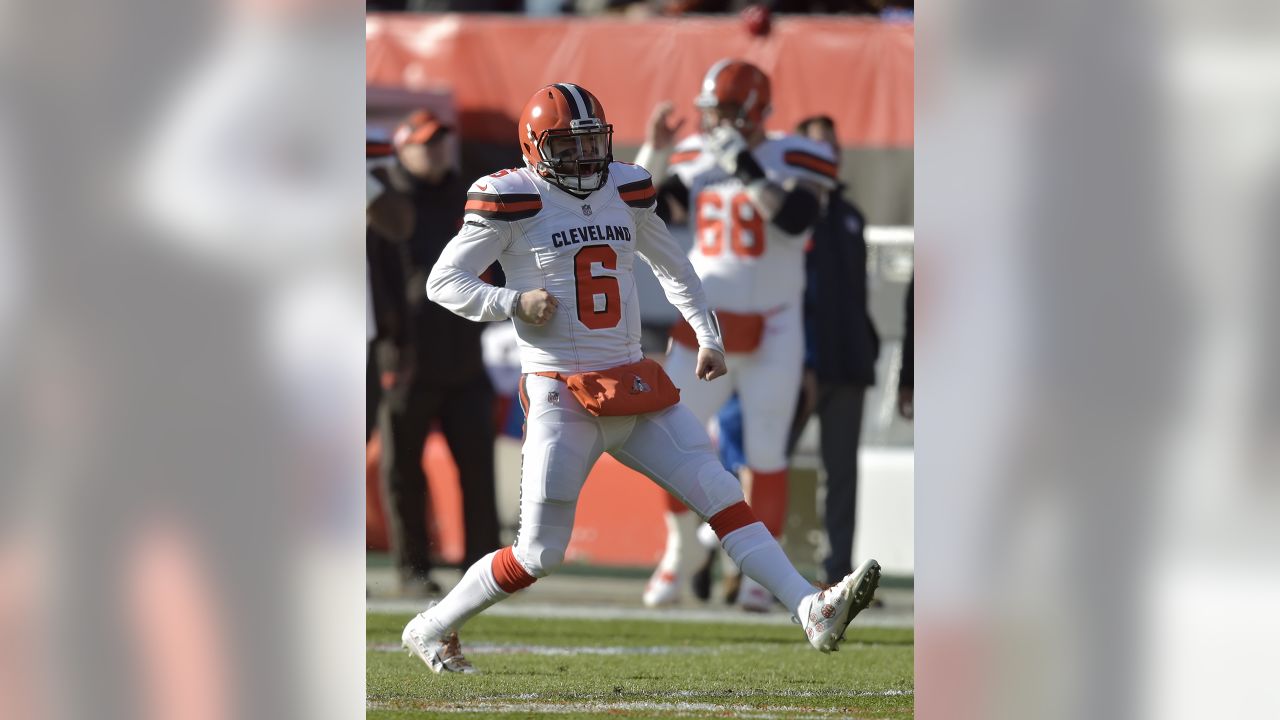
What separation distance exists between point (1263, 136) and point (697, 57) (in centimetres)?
553

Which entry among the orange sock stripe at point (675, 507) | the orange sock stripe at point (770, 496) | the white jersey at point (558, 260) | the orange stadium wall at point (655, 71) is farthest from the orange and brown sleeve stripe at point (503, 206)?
the orange stadium wall at point (655, 71)

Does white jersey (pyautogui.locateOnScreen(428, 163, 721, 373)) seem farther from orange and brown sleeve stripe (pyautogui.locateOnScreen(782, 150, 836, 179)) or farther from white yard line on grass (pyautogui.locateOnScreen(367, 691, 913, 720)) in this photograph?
orange and brown sleeve stripe (pyautogui.locateOnScreen(782, 150, 836, 179))

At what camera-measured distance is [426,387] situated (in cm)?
875

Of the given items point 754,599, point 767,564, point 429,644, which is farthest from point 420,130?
point 767,564

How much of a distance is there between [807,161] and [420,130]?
183 centimetres

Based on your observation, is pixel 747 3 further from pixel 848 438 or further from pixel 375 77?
pixel 848 438

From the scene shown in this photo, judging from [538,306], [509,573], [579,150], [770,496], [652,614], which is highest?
[579,150]

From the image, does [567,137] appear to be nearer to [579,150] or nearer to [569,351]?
[579,150]

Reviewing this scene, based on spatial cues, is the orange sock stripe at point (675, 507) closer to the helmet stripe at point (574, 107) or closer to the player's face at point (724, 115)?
the player's face at point (724, 115)

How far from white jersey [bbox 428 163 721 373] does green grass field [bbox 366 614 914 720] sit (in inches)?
37.3

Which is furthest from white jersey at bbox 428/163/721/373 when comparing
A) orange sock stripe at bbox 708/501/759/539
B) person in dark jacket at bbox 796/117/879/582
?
person in dark jacket at bbox 796/117/879/582

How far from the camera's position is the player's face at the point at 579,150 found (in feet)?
16.8

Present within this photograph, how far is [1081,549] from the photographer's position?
3768 millimetres

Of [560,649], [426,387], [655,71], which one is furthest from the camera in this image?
[655,71]
